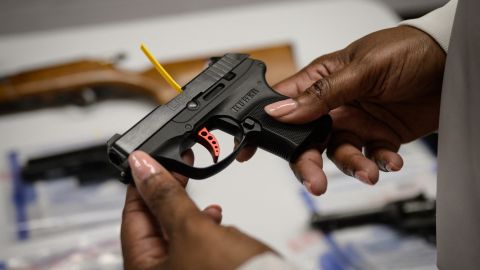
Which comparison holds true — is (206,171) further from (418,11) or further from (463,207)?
(418,11)

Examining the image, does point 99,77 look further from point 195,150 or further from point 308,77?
point 308,77

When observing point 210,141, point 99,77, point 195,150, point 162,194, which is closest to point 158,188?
point 162,194

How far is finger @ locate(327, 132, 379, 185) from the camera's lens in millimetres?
583

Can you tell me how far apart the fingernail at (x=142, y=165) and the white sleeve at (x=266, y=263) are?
0.46ft

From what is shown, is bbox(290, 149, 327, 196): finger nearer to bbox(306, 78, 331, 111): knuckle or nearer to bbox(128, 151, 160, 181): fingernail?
bbox(306, 78, 331, 111): knuckle

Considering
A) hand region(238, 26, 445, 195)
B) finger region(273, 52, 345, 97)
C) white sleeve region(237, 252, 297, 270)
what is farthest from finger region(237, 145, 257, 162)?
white sleeve region(237, 252, 297, 270)

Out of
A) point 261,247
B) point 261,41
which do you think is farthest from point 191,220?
point 261,41

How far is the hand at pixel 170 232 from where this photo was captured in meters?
0.38

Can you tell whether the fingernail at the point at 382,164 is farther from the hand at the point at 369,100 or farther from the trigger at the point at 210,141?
the trigger at the point at 210,141

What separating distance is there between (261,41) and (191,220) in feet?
2.29

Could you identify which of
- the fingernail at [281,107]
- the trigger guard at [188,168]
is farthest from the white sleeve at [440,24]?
the trigger guard at [188,168]

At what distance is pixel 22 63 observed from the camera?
1013 millimetres

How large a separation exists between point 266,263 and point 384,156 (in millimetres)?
327

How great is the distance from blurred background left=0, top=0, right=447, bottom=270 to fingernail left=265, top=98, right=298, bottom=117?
0.23 m
